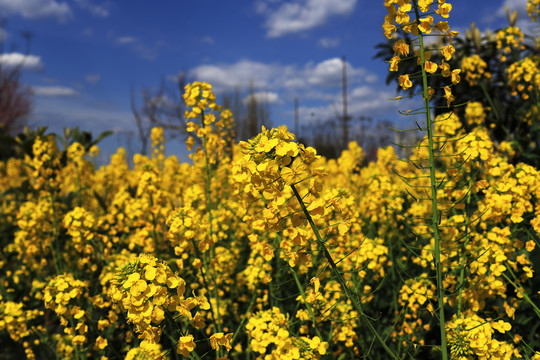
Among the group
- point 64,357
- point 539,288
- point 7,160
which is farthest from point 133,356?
point 7,160

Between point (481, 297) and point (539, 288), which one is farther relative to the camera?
point (539, 288)

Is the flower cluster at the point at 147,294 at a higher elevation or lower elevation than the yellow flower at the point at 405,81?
lower

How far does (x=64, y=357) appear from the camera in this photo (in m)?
3.01

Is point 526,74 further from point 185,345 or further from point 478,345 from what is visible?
point 185,345

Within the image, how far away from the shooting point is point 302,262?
1.60m

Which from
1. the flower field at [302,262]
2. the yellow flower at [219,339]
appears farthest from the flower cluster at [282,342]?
the yellow flower at [219,339]

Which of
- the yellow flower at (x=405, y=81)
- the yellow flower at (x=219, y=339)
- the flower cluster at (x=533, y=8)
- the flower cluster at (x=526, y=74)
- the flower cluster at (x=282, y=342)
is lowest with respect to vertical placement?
the flower cluster at (x=282, y=342)

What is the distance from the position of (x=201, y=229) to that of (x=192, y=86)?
4.13ft

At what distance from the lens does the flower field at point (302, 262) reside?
149 centimetres

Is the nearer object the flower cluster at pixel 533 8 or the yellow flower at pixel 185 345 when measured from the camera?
the yellow flower at pixel 185 345

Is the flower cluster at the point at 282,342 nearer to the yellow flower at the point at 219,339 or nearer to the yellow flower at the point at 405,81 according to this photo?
the yellow flower at the point at 219,339

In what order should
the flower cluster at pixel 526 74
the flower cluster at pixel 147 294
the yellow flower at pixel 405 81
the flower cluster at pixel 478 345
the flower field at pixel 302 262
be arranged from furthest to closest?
the flower cluster at pixel 526 74
the flower cluster at pixel 478 345
the yellow flower at pixel 405 81
the flower field at pixel 302 262
the flower cluster at pixel 147 294

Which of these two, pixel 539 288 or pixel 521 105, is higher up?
pixel 521 105

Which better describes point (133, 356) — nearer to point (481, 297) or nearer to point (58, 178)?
point (481, 297)
